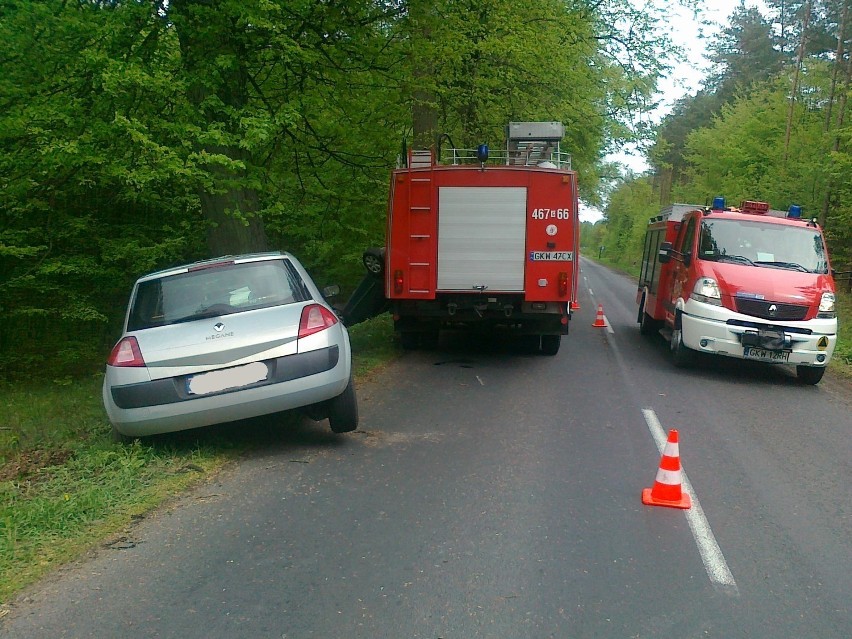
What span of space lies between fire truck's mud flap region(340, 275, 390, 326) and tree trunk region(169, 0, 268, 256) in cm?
307

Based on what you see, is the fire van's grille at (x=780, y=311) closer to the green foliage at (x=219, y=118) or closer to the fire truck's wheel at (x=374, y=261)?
the fire truck's wheel at (x=374, y=261)

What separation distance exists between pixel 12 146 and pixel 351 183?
5.49m

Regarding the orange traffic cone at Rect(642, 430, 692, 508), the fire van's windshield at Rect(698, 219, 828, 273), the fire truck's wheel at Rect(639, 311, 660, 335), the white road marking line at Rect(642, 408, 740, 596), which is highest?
the fire van's windshield at Rect(698, 219, 828, 273)

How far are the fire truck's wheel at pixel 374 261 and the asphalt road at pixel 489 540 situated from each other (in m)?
4.51

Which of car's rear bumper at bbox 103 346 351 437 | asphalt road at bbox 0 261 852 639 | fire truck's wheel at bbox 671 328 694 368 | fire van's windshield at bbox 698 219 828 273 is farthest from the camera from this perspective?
fire truck's wheel at bbox 671 328 694 368

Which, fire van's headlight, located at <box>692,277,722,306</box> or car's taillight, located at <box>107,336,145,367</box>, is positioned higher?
fire van's headlight, located at <box>692,277,722,306</box>

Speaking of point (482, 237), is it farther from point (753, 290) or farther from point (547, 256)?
point (753, 290)

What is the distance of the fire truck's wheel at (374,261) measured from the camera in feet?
41.6

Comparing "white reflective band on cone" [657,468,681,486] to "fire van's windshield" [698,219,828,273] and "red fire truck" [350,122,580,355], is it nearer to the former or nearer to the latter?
"red fire truck" [350,122,580,355]

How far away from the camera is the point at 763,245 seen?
38.0 ft

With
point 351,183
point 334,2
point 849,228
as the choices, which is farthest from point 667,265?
point 849,228

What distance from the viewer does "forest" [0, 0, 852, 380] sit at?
861 centimetres

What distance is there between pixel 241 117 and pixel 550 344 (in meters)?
6.19

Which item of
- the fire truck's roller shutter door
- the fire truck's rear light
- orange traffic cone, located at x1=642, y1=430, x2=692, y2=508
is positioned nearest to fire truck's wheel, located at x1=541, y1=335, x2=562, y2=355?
the fire truck's rear light
